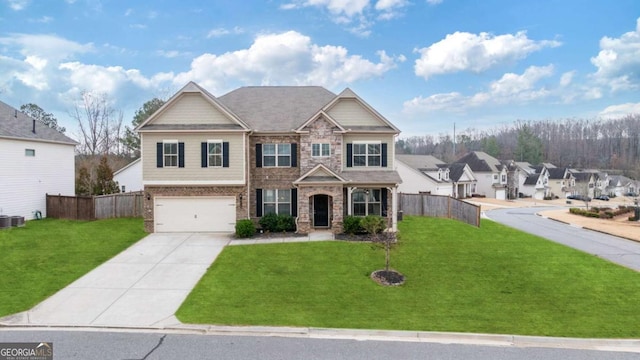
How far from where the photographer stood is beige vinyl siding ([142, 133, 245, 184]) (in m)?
19.1

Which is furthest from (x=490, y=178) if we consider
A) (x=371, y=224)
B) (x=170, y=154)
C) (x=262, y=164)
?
(x=170, y=154)

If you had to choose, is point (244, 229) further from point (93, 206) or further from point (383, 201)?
point (93, 206)

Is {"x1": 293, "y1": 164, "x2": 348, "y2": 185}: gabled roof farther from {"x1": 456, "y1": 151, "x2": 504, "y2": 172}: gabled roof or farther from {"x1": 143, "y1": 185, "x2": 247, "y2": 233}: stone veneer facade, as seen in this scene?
{"x1": 456, "y1": 151, "x2": 504, "y2": 172}: gabled roof

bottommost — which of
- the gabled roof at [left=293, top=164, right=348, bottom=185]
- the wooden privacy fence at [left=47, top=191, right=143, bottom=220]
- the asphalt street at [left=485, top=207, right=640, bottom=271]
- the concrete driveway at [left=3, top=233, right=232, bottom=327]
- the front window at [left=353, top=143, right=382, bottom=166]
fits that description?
the asphalt street at [left=485, top=207, right=640, bottom=271]

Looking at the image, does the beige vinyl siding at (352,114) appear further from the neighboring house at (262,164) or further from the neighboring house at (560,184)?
the neighboring house at (560,184)

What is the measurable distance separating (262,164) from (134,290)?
1044cm

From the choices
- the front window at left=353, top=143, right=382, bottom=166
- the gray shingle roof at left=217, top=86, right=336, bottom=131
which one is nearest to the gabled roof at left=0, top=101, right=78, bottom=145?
the gray shingle roof at left=217, top=86, right=336, bottom=131

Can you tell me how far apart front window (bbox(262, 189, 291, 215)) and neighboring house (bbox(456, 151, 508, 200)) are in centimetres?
4644

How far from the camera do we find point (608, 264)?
14.6m

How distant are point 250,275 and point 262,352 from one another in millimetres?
5325

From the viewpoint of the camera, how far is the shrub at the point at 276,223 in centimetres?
1939

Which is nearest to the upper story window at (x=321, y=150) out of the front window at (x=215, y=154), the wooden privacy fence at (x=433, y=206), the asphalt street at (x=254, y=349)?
the front window at (x=215, y=154)

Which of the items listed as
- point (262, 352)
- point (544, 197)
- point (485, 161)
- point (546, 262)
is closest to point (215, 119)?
point (262, 352)

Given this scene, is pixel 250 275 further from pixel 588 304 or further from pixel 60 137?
pixel 60 137
